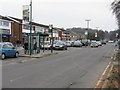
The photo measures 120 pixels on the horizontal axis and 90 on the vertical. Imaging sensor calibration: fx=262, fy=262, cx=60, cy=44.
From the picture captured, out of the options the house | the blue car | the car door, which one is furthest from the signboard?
the house

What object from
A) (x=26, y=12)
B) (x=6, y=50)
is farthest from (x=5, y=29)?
Result: (x=6, y=50)

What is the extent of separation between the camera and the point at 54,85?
9.68m

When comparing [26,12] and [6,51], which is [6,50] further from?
[26,12]

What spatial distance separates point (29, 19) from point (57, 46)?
54.2ft

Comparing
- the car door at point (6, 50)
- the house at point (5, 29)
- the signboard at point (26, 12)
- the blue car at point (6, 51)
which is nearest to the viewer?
the blue car at point (6, 51)

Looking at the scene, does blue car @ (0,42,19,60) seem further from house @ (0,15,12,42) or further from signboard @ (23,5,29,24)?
house @ (0,15,12,42)

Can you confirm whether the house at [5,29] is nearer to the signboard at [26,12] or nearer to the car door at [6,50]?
the signboard at [26,12]

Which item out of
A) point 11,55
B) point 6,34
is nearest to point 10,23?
point 6,34

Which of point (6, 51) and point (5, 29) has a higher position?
point (5, 29)

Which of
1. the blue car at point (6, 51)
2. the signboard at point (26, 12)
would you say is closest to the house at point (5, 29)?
the signboard at point (26, 12)

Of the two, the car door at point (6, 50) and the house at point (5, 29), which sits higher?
the house at point (5, 29)

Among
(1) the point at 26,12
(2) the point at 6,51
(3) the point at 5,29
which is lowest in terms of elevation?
(2) the point at 6,51

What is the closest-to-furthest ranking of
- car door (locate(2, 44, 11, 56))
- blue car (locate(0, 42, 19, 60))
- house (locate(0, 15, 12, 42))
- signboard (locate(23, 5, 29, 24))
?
blue car (locate(0, 42, 19, 60)) < car door (locate(2, 44, 11, 56)) < signboard (locate(23, 5, 29, 24)) < house (locate(0, 15, 12, 42))

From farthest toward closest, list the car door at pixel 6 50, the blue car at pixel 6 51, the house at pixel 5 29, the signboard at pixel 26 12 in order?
the house at pixel 5 29 < the signboard at pixel 26 12 < the car door at pixel 6 50 < the blue car at pixel 6 51
